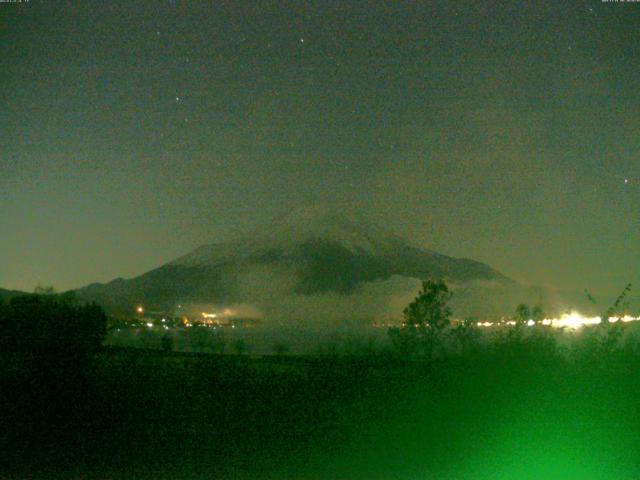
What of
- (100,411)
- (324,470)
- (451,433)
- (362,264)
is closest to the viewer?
(324,470)

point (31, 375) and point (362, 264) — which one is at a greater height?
point (362, 264)

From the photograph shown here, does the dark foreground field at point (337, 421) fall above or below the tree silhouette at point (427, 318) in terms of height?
below

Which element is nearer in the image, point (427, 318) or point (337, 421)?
point (337, 421)

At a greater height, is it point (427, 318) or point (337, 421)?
point (427, 318)

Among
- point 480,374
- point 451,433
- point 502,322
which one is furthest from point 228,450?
point 502,322

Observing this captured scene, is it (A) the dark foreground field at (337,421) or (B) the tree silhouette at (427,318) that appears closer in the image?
(A) the dark foreground field at (337,421)

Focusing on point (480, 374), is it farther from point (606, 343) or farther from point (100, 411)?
point (100, 411)

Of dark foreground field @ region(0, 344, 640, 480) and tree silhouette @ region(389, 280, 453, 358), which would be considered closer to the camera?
dark foreground field @ region(0, 344, 640, 480)

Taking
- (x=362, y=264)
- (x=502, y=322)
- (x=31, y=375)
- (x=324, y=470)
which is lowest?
(x=324, y=470)
